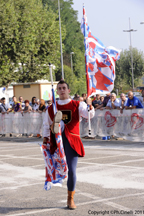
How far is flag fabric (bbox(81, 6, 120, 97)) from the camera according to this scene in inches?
357

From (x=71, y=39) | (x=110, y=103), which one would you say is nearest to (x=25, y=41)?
(x=110, y=103)

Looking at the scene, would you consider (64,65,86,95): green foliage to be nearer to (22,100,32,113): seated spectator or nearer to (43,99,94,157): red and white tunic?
(22,100,32,113): seated spectator

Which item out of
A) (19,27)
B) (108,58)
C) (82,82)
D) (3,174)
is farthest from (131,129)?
(82,82)

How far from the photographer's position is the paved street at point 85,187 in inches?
236

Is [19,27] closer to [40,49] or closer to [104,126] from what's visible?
[40,49]

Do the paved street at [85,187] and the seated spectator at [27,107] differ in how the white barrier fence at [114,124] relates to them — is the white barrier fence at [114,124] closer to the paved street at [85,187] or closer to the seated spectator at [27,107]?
the seated spectator at [27,107]

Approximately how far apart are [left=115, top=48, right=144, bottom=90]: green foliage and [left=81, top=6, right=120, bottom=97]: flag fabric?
75576 millimetres

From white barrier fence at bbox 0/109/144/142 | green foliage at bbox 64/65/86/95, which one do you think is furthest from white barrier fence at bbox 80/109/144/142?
green foliage at bbox 64/65/86/95

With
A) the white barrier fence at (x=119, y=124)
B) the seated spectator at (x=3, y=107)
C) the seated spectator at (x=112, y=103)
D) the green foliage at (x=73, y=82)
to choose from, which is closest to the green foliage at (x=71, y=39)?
the green foliage at (x=73, y=82)

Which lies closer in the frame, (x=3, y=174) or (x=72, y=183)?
(x=72, y=183)

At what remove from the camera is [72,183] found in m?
6.14

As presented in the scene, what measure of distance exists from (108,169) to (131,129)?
6.05m

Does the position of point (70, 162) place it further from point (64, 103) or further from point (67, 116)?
point (64, 103)

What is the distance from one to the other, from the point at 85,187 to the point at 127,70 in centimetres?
8046
